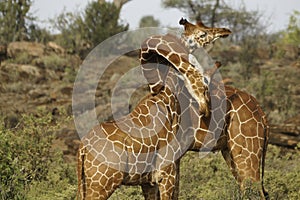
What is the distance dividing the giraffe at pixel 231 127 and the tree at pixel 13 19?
20165 mm

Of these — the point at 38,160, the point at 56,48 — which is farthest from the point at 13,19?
the point at 38,160

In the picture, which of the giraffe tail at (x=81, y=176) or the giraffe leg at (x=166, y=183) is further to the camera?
the giraffe leg at (x=166, y=183)

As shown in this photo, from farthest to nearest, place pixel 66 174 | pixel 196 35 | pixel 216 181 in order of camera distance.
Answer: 1. pixel 66 174
2. pixel 216 181
3. pixel 196 35

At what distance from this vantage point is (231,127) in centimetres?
714

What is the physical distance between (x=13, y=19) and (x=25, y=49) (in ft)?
9.97

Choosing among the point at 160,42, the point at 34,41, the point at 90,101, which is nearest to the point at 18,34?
Result: the point at 34,41

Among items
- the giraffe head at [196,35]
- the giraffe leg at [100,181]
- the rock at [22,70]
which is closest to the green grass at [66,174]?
the giraffe leg at [100,181]

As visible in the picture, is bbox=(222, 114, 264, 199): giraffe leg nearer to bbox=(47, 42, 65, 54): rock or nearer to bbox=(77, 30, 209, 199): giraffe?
bbox=(77, 30, 209, 199): giraffe

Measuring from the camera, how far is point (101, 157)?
605 centimetres

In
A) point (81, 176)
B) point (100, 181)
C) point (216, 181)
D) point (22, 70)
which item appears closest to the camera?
point (100, 181)

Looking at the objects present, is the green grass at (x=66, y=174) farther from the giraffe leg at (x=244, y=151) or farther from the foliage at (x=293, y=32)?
the foliage at (x=293, y=32)

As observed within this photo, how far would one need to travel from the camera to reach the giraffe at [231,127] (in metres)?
6.79

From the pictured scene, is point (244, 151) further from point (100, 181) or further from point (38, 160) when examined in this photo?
point (38, 160)

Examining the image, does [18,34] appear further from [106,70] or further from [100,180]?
[100,180]
